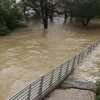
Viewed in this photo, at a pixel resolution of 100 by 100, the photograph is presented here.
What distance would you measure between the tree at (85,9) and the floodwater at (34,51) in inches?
81.5

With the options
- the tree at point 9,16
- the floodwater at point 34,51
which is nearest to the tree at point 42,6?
the floodwater at point 34,51

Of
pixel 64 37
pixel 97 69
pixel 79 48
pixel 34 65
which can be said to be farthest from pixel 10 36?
pixel 97 69

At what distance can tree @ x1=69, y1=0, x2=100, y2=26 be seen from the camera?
30.1 meters

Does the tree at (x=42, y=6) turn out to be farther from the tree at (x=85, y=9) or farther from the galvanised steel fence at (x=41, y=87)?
the galvanised steel fence at (x=41, y=87)

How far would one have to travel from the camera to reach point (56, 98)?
9.20m

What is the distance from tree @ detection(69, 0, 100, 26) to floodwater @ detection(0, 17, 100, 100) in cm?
207

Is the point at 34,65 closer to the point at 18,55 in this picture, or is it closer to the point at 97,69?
the point at 18,55

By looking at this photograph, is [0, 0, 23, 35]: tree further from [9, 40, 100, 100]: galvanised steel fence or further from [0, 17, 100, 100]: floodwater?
[9, 40, 100, 100]: galvanised steel fence

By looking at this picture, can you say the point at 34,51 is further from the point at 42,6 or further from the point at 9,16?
the point at 42,6

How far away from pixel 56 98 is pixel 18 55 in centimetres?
1002

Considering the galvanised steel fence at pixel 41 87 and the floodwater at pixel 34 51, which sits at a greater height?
the galvanised steel fence at pixel 41 87

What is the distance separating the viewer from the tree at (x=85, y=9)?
30.1m

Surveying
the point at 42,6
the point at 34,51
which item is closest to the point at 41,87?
the point at 34,51

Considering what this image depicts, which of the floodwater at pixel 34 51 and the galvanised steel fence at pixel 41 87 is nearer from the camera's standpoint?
the galvanised steel fence at pixel 41 87
